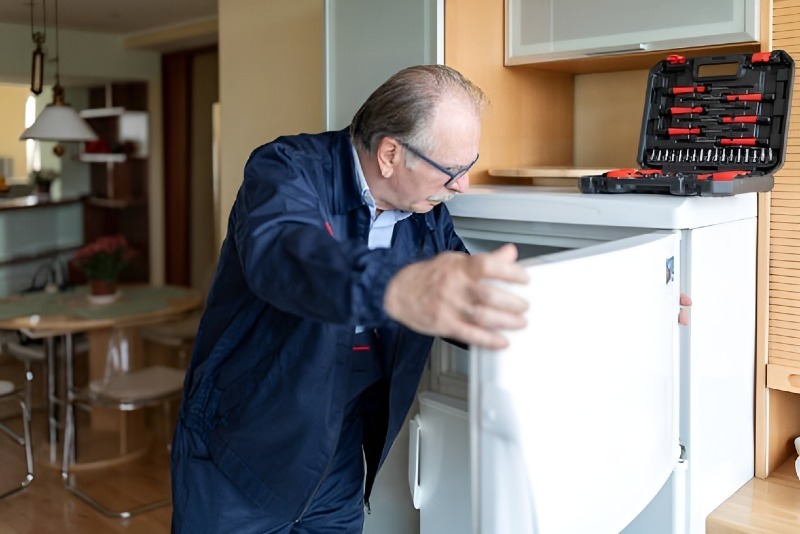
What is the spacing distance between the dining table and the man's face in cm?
279

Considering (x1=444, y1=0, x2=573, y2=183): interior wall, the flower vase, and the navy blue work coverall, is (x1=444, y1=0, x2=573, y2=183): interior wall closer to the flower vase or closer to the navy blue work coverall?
the navy blue work coverall

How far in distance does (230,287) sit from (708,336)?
847mm

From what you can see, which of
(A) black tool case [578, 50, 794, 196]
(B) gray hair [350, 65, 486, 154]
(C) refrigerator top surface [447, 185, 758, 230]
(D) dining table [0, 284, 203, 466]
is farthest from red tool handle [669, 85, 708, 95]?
(D) dining table [0, 284, 203, 466]

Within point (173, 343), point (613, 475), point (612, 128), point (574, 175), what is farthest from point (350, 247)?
point (173, 343)

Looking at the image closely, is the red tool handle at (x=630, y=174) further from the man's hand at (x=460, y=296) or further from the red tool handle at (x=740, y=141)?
the man's hand at (x=460, y=296)

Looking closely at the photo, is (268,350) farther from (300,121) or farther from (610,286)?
(300,121)

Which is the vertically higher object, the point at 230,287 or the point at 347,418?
the point at 230,287

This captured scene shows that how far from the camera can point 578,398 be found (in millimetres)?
1047

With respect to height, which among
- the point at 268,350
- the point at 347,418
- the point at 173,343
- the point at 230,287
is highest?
the point at 230,287

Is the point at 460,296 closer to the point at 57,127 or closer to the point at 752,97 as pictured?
the point at 752,97

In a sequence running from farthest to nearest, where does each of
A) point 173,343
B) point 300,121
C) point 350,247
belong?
point 173,343
point 300,121
point 350,247

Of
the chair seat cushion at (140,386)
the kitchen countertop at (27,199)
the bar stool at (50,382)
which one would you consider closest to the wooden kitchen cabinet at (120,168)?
the kitchen countertop at (27,199)

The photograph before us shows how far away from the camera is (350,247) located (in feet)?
3.06

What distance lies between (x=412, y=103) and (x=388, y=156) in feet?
0.34
